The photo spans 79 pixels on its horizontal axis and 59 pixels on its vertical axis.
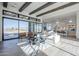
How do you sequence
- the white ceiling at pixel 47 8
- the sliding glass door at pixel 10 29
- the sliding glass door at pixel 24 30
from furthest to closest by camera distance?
the sliding glass door at pixel 10 29 < the sliding glass door at pixel 24 30 < the white ceiling at pixel 47 8

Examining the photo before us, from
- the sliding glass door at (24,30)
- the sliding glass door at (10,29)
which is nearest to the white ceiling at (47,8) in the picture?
the sliding glass door at (24,30)

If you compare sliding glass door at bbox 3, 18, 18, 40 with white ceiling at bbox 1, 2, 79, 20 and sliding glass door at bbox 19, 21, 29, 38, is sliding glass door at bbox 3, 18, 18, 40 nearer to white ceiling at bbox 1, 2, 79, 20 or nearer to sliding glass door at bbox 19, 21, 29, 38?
sliding glass door at bbox 19, 21, 29, 38

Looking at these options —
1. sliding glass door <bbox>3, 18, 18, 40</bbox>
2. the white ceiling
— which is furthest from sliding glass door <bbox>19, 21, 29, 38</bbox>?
the white ceiling

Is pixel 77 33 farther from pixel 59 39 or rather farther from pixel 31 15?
pixel 31 15

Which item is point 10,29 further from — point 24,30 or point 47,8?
point 47,8

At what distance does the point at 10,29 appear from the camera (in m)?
4.71

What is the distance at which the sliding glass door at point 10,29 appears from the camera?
4.84m

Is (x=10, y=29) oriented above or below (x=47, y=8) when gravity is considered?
below

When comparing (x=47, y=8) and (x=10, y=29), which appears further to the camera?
(x=47, y=8)

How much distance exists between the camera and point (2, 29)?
5562 mm

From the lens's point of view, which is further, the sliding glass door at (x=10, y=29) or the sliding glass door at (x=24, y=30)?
the sliding glass door at (x=10, y=29)

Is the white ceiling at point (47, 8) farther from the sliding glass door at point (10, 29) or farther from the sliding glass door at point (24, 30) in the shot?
the sliding glass door at point (10, 29)

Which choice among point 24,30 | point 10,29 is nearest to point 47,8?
point 24,30

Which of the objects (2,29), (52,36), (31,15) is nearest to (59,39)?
(52,36)
